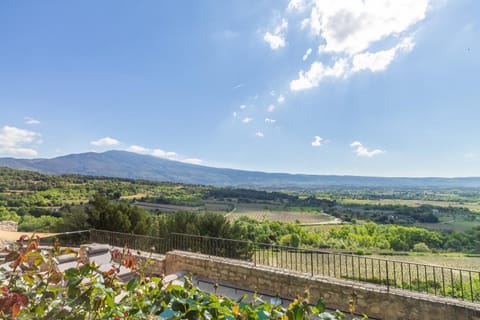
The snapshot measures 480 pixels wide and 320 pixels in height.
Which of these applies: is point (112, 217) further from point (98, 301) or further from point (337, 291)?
point (98, 301)

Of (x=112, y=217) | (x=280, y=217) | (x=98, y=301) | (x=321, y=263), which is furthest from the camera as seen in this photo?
(x=280, y=217)

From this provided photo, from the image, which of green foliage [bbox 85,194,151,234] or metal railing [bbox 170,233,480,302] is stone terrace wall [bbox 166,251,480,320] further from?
green foliage [bbox 85,194,151,234]

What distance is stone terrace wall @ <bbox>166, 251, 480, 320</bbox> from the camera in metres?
4.23

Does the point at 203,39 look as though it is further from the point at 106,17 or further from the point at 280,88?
the point at 280,88

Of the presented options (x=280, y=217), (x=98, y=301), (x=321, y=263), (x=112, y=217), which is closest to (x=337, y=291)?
(x=98, y=301)

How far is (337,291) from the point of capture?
5.01 meters

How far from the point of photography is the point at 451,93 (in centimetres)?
1645

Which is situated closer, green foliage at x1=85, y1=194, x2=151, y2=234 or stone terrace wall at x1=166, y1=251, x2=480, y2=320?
stone terrace wall at x1=166, y1=251, x2=480, y2=320

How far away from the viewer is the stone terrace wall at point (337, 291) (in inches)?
167

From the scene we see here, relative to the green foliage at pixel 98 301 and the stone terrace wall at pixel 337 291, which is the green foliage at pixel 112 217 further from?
the green foliage at pixel 98 301

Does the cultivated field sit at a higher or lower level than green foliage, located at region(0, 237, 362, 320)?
lower

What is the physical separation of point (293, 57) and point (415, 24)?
20.1 feet

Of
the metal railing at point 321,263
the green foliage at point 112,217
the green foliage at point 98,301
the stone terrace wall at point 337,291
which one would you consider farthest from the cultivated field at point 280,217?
the green foliage at point 98,301

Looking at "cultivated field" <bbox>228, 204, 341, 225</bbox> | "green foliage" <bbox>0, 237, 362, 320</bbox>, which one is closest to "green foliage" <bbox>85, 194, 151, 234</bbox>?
"green foliage" <bbox>0, 237, 362, 320</bbox>
